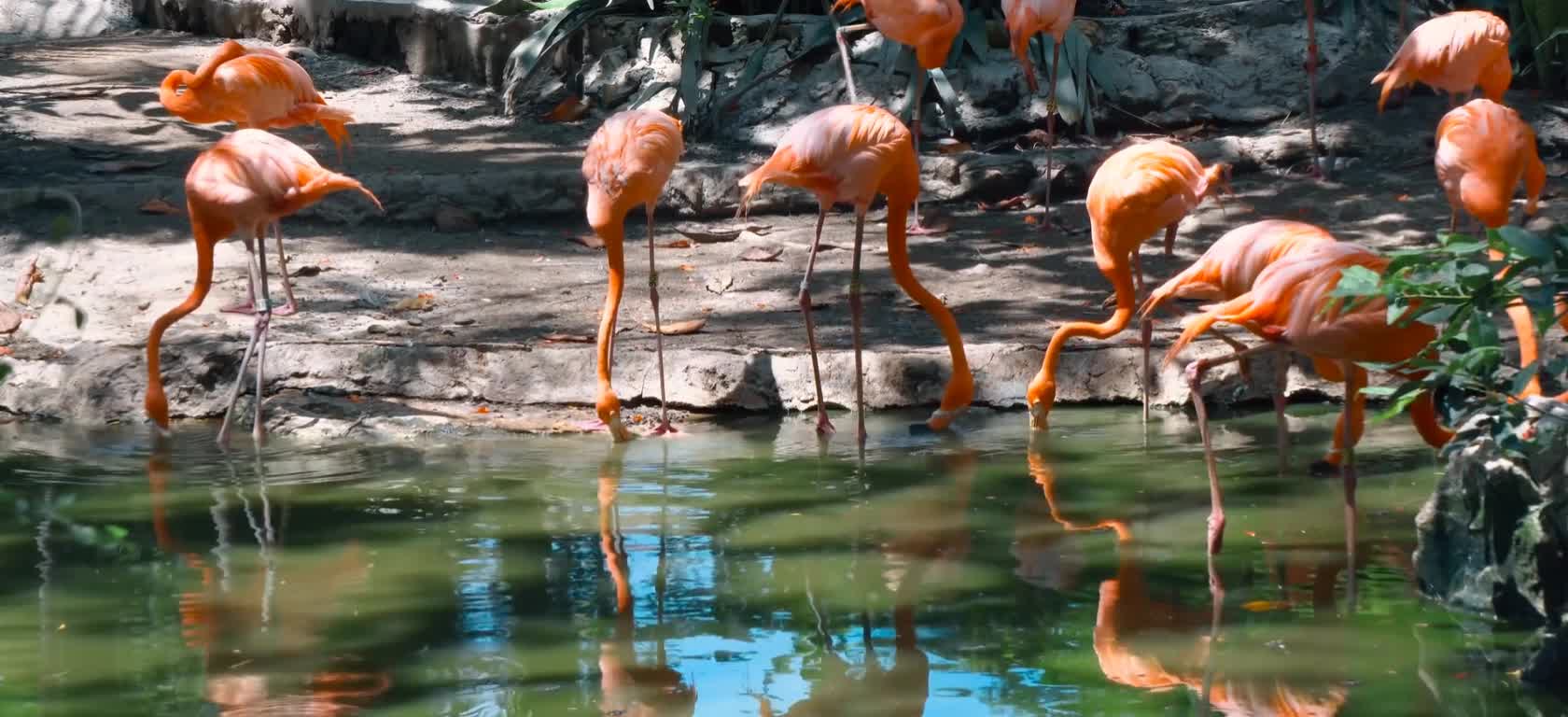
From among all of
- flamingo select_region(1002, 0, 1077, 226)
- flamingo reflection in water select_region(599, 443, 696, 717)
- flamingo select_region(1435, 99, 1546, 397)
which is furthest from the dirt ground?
flamingo reflection in water select_region(599, 443, 696, 717)

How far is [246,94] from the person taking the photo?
654 centimetres

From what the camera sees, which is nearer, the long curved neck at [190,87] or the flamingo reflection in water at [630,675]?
the flamingo reflection in water at [630,675]

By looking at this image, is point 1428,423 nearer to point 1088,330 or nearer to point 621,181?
point 1088,330

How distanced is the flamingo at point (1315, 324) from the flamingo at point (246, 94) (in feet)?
12.7

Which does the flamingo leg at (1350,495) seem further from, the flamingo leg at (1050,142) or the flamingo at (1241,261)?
the flamingo leg at (1050,142)

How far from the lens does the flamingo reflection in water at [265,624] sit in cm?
293

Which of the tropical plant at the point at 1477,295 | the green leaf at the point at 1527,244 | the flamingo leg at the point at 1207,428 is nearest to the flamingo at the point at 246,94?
the flamingo leg at the point at 1207,428

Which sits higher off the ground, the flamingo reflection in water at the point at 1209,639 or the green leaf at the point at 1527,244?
the green leaf at the point at 1527,244

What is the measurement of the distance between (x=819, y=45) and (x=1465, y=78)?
131 inches

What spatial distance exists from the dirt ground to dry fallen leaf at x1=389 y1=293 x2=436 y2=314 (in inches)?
1.4

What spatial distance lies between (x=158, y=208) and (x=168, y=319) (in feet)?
7.01

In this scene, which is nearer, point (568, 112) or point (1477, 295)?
point (1477, 295)

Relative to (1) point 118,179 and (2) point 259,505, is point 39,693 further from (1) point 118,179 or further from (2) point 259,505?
(1) point 118,179

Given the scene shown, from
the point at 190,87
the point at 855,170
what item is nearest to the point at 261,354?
the point at 190,87
